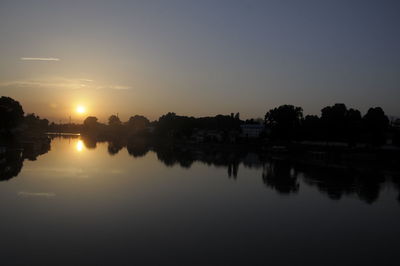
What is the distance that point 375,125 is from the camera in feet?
176

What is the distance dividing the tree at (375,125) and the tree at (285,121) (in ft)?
45.4

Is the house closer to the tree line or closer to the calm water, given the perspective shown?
the tree line

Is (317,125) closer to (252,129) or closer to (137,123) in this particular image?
(252,129)

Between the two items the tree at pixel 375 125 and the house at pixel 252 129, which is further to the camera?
the house at pixel 252 129

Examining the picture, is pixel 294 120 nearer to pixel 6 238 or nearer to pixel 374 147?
pixel 374 147

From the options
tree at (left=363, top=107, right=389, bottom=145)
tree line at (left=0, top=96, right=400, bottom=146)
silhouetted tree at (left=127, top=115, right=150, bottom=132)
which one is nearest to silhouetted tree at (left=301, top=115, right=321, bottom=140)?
tree line at (left=0, top=96, right=400, bottom=146)

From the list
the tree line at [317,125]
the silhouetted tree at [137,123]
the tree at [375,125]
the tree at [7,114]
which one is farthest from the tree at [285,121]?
the silhouetted tree at [137,123]

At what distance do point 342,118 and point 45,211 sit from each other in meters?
50.9

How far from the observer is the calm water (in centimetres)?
1209

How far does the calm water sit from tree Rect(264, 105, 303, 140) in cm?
3896

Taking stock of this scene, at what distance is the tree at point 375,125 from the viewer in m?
51.4

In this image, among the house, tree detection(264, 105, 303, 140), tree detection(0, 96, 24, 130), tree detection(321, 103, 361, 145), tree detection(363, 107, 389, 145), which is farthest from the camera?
the house

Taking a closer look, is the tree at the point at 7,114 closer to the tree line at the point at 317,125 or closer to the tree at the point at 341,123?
the tree line at the point at 317,125

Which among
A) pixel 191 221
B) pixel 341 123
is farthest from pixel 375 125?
pixel 191 221
